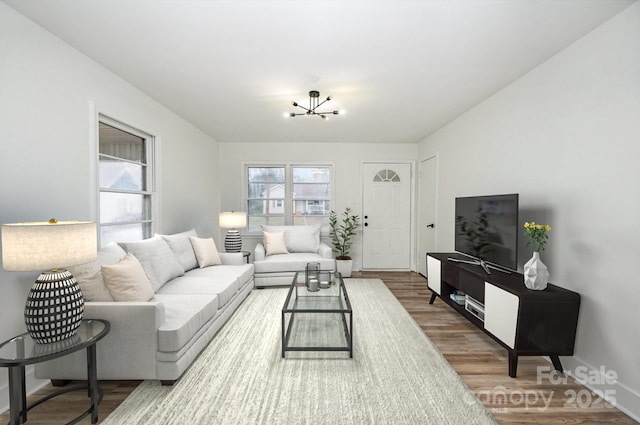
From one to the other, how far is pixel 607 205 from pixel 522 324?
0.96 m

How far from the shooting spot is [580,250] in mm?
2145

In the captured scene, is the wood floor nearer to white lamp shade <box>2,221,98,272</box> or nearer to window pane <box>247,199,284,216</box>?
white lamp shade <box>2,221,98,272</box>

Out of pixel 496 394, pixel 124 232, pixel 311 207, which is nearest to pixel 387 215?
pixel 311 207

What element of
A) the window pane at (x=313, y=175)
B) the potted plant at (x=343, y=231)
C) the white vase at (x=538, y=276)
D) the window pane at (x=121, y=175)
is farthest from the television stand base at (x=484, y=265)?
the window pane at (x=121, y=175)

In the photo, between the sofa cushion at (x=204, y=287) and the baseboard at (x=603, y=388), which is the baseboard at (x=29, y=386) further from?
the baseboard at (x=603, y=388)

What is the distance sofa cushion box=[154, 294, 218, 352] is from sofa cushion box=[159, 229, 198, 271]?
834 millimetres

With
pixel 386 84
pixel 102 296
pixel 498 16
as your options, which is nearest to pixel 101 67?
pixel 102 296

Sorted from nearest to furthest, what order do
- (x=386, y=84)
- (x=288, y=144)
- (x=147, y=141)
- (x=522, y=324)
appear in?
(x=522, y=324), (x=386, y=84), (x=147, y=141), (x=288, y=144)

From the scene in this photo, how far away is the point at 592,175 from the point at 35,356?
353 centimetres

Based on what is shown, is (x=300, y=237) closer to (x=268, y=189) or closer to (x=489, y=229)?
(x=268, y=189)

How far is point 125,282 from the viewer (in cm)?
221

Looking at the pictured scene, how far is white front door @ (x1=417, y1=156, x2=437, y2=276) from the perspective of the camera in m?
4.89

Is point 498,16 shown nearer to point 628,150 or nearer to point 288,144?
point 628,150

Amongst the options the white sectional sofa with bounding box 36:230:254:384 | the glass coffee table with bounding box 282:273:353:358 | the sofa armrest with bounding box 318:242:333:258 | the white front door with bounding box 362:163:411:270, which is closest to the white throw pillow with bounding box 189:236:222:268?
the white sectional sofa with bounding box 36:230:254:384
